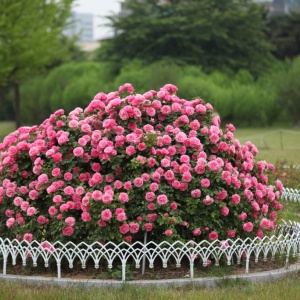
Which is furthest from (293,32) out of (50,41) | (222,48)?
(50,41)

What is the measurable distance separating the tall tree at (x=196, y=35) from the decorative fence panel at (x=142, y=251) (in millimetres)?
33732

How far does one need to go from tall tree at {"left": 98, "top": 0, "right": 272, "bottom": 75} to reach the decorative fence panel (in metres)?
33.7

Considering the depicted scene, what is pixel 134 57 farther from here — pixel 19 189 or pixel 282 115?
pixel 19 189

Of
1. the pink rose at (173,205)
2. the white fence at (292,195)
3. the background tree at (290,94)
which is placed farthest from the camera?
the background tree at (290,94)

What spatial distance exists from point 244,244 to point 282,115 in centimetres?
2986

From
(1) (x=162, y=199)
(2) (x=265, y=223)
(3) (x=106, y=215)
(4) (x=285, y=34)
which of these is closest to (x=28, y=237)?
(3) (x=106, y=215)

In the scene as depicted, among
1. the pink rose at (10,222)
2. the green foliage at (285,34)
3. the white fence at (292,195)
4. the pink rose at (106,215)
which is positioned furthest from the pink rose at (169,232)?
the green foliage at (285,34)

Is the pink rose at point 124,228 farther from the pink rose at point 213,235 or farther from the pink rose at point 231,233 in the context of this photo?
the pink rose at point 231,233

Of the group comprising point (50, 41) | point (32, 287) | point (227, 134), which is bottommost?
point (32, 287)

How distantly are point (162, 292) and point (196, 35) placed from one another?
35.9 meters

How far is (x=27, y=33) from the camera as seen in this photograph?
29.1 meters

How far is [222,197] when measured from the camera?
5605mm

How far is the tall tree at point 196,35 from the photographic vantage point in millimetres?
40031

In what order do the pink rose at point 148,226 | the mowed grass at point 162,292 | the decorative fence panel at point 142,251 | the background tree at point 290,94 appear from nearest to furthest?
the mowed grass at point 162,292 → the decorative fence panel at point 142,251 → the pink rose at point 148,226 → the background tree at point 290,94
